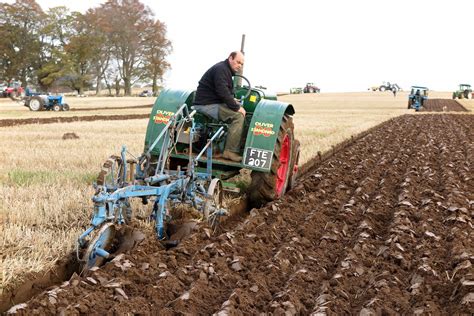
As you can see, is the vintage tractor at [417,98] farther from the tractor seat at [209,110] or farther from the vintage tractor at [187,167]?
the tractor seat at [209,110]

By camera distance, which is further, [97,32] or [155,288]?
[97,32]

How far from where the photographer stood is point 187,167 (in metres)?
5.73

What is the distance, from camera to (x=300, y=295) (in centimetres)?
367

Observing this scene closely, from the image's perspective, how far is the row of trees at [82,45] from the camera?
2115 inches

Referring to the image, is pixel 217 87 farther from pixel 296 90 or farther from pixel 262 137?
pixel 296 90

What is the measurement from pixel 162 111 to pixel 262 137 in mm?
1251

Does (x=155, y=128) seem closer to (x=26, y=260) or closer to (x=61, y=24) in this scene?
(x=26, y=260)

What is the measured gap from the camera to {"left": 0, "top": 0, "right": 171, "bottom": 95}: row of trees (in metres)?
53.7

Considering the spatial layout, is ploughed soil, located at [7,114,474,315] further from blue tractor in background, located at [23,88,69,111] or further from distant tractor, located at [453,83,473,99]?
distant tractor, located at [453,83,473,99]


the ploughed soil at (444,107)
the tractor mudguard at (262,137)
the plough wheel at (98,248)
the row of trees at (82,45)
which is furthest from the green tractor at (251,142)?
the row of trees at (82,45)

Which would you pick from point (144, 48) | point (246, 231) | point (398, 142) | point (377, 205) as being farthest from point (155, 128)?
point (144, 48)

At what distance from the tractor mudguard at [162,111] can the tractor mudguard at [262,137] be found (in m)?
0.93

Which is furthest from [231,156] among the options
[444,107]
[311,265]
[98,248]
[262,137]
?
[444,107]

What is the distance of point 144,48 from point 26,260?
5284 centimetres
